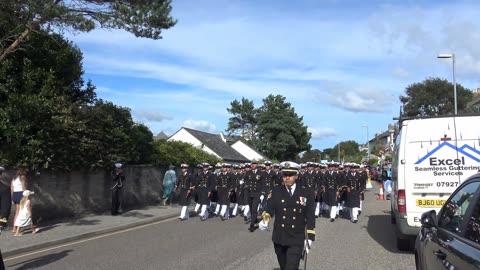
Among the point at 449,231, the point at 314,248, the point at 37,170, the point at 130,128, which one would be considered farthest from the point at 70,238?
the point at 449,231

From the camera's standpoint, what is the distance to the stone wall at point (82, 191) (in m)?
15.0

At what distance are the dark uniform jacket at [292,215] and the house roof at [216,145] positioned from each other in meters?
47.4

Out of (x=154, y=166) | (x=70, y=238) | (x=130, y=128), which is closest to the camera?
(x=70, y=238)

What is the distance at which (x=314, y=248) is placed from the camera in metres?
10.7

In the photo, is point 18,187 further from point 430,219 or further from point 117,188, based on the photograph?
point 430,219

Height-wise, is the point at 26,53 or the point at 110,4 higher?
the point at 110,4

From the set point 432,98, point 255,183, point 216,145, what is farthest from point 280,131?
point 255,183

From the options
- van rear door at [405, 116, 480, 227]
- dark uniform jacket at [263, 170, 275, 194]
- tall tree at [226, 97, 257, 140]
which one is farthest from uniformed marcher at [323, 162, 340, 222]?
tall tree at [226, 97, 257, 140]

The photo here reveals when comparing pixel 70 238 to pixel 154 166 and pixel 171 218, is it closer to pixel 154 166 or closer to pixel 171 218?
pixel 171 218

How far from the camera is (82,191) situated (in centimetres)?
1719

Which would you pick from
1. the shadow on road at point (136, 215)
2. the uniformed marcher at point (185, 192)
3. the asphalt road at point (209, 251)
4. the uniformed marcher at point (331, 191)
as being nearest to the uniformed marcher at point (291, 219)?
the asphalt road at point (209, 251)

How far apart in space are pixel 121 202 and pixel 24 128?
535cm

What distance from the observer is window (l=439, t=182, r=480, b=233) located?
4262 millimetres

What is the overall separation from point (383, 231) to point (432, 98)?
118ft
